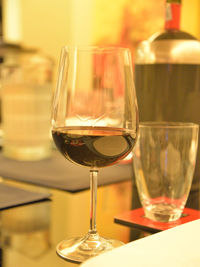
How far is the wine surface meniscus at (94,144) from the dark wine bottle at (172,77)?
21 centimetres

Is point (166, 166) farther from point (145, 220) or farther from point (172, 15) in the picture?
point (172, 15)

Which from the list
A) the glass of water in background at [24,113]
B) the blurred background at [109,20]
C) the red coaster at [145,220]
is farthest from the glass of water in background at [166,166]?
the blurred background at [109,20]

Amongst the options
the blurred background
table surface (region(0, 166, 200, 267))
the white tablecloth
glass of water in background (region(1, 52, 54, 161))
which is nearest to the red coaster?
table surface (region(0, 166, 200, 267))

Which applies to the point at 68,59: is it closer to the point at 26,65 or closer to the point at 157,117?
the point at 157,117

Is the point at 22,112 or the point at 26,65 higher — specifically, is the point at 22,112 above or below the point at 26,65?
below

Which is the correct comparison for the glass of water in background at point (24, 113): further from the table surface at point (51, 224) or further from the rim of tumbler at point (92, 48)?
the rim of tumbler at point (92, 48)

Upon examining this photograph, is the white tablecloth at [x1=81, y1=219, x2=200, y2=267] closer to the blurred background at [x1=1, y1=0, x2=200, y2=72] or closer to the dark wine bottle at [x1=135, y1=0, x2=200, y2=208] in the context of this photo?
the dark wine bottle at [x1=135, y1=0, x2=200, y2=208]

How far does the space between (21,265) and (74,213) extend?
7.3 inches

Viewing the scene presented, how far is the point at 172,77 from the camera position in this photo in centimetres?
70

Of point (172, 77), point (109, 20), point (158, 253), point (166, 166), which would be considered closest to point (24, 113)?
point (172, 77)


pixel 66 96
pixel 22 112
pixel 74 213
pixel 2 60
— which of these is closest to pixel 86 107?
pixel 66 96

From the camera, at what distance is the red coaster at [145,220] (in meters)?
0.54

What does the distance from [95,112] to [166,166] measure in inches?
4.9

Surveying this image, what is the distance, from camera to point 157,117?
0.71 m
